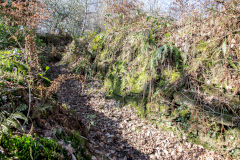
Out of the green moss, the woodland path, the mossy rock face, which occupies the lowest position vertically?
the woodland path

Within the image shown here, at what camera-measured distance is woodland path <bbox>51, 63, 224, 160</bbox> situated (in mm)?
3256

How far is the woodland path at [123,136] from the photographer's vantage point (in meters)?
3.26

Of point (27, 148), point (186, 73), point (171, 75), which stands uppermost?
point (186, 73)

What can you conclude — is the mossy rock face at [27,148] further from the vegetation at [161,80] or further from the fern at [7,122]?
the fern at [7,122]

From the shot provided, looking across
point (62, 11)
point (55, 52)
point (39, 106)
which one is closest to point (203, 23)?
point (39, 106)

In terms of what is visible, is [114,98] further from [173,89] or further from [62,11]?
[62,11]

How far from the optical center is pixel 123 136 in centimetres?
385

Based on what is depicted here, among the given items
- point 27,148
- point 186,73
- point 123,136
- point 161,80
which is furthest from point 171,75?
point 27,148

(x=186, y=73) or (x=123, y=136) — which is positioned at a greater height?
(x=186, y=73)

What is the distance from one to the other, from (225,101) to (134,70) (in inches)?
109

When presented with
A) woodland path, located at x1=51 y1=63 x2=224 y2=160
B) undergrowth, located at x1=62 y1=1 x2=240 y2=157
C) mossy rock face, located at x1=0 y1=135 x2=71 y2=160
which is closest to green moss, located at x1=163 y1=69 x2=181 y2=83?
undergrowth, located at x1=62 y1=1 x2=240 y2=157

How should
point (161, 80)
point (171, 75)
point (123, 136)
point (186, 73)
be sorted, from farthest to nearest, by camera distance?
1. point (161, 80)
2. point (171, 75)
3. point (186, 73)
4. point (123, 136)

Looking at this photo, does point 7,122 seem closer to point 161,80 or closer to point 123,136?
point 123,136

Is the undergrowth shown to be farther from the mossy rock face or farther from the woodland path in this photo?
the mossy rock face
